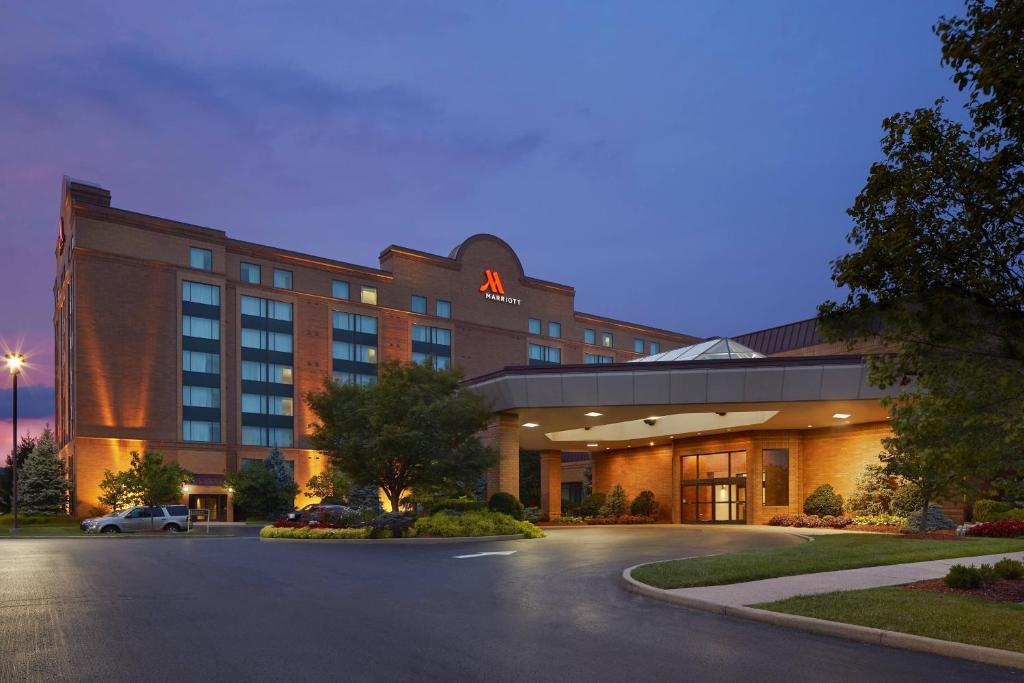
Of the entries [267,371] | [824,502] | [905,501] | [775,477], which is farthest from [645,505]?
[267,371]

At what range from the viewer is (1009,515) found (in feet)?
102

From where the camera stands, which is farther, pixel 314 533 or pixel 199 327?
pixel 199 327

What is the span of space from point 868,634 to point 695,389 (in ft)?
78.9

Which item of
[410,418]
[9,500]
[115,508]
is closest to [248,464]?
[115,508]

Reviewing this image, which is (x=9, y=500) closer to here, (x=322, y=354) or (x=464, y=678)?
(x=322, y=354)

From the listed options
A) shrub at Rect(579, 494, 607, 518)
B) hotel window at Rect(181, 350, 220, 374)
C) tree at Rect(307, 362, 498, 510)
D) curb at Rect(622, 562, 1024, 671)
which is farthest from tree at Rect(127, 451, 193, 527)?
curb at Rect(622, 562, 1024, 671)

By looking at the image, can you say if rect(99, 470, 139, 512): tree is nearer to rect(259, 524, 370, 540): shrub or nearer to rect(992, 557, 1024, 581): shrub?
rect(259, 524, 370, 540): shrub

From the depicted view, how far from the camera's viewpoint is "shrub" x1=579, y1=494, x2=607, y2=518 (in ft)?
168

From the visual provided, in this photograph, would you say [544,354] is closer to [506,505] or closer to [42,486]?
[42,486]

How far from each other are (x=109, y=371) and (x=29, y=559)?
1997 inches

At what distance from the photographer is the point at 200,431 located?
7462cm

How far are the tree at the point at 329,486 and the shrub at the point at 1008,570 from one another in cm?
6091

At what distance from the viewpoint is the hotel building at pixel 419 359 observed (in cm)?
3538

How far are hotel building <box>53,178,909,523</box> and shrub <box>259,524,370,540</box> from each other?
26.8 ft
